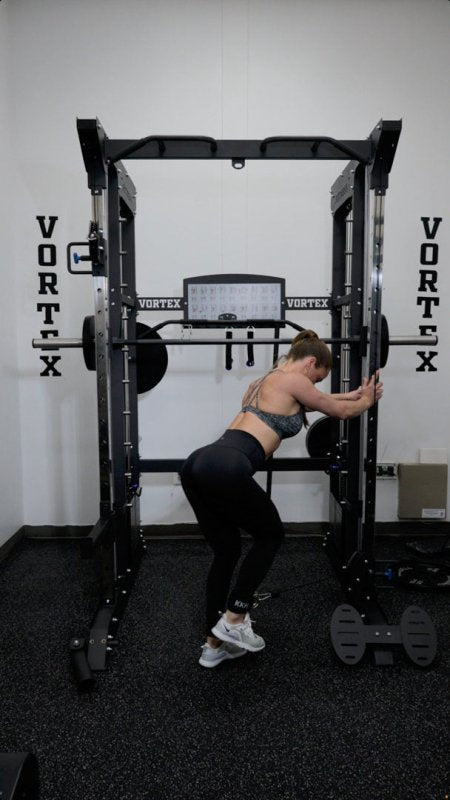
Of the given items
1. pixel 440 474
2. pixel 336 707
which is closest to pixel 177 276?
pixel 440 474

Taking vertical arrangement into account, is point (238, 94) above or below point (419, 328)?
above

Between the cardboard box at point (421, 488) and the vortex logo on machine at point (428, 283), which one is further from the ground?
the vortex logo on machine at point (428, 283)

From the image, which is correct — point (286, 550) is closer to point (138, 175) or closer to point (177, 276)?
point (177, 276)

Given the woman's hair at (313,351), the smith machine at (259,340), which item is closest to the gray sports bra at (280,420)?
the woman's hair at (313,351)

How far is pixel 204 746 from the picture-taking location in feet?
5.86

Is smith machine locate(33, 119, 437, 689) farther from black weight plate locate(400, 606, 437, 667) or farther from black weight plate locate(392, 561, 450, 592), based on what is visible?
black weight plate locate(392, 561, 450, 592)

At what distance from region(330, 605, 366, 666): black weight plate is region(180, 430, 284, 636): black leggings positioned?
458 mm

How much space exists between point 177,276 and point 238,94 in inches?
50.3

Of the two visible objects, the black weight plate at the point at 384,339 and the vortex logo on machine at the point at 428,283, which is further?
the vortex logo on machine at the point at 428,283

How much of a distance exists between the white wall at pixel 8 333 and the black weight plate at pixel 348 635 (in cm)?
220

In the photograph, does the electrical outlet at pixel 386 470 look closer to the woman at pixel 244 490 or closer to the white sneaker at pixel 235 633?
the woman at pixel 244 490

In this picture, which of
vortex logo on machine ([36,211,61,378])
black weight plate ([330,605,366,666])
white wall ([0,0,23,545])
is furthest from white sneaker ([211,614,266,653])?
vortex logo on machine ([36,211,61,378])

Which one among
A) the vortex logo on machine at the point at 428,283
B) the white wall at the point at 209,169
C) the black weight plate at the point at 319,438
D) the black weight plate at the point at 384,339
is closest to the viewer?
the black weight plate at the point at 384,339

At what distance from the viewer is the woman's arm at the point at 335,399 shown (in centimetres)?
225
